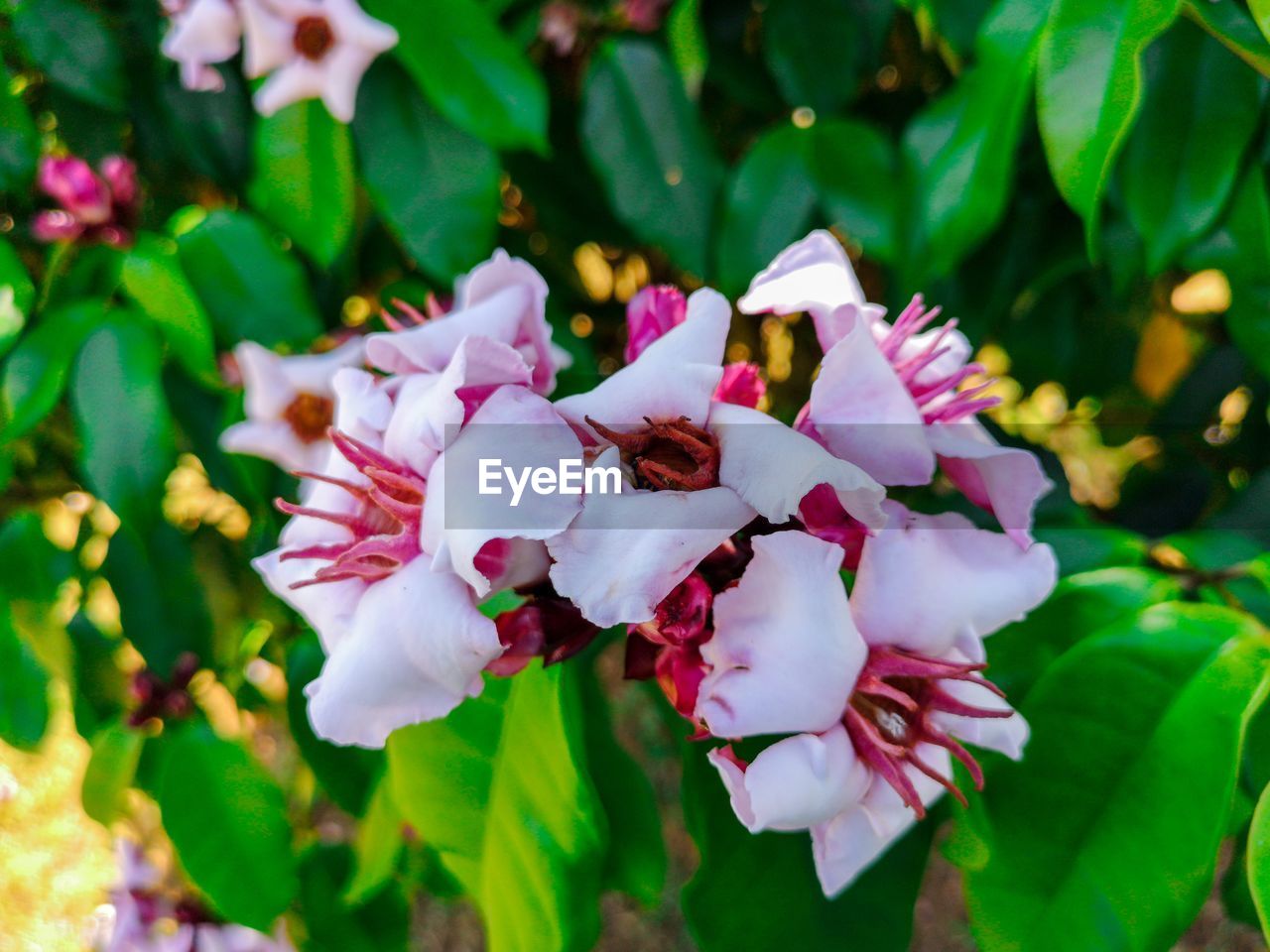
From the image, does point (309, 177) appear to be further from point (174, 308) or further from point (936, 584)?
point (936, 584)

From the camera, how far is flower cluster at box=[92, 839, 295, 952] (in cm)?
100

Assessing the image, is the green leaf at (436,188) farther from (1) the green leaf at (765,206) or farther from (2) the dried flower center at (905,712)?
(2) the dried flower center at (905,712)

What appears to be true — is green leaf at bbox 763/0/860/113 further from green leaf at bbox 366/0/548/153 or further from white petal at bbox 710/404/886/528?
white petal at bbox 710/404/886/528

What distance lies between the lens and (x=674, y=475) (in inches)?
A: 14.0

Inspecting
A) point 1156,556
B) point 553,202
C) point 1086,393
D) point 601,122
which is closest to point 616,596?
point 1156,556

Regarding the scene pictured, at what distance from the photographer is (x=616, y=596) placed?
1.09 feet

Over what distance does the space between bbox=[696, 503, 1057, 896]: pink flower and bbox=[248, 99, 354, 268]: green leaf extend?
0.50 metres

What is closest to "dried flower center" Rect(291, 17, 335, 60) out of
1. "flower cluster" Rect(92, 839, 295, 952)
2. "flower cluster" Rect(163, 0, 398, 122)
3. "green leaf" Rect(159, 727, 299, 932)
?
"flower cluster" Rect(163, 0, 398, 122)

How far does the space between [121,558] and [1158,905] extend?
30.9 inches

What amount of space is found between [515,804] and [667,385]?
0.76ft

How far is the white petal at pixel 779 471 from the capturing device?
336 mm

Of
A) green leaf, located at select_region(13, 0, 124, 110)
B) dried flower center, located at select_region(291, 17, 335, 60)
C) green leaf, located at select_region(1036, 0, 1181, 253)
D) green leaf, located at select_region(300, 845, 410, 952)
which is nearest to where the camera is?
green leaf, located at select_region(1036, 0, 1181, 253)

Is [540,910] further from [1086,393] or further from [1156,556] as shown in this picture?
[1086,393]

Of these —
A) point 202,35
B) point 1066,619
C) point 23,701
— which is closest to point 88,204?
point 202,35
